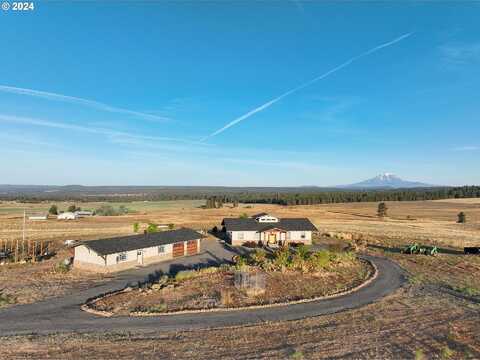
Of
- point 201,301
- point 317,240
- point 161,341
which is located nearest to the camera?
point 161,341

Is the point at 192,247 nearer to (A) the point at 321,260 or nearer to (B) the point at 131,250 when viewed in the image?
(B) the point at 131,250

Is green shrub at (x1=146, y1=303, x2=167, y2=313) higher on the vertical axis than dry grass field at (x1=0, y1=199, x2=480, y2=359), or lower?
lower

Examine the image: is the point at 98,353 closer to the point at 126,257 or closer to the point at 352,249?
the point at 126,257

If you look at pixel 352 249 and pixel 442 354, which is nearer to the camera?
pixel 442 354

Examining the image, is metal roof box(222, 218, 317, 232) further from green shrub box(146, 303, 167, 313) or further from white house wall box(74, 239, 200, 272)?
green shrub box(146, 303, 167, 313)

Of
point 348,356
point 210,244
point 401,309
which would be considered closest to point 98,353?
point 348,356

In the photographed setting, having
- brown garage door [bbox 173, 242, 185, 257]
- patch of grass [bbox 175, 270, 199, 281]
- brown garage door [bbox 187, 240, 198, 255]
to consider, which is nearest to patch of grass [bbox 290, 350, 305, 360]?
patch of grass [bbox 175, 270, 199, 281]

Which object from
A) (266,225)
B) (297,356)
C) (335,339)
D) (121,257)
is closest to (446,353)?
(335,339)
